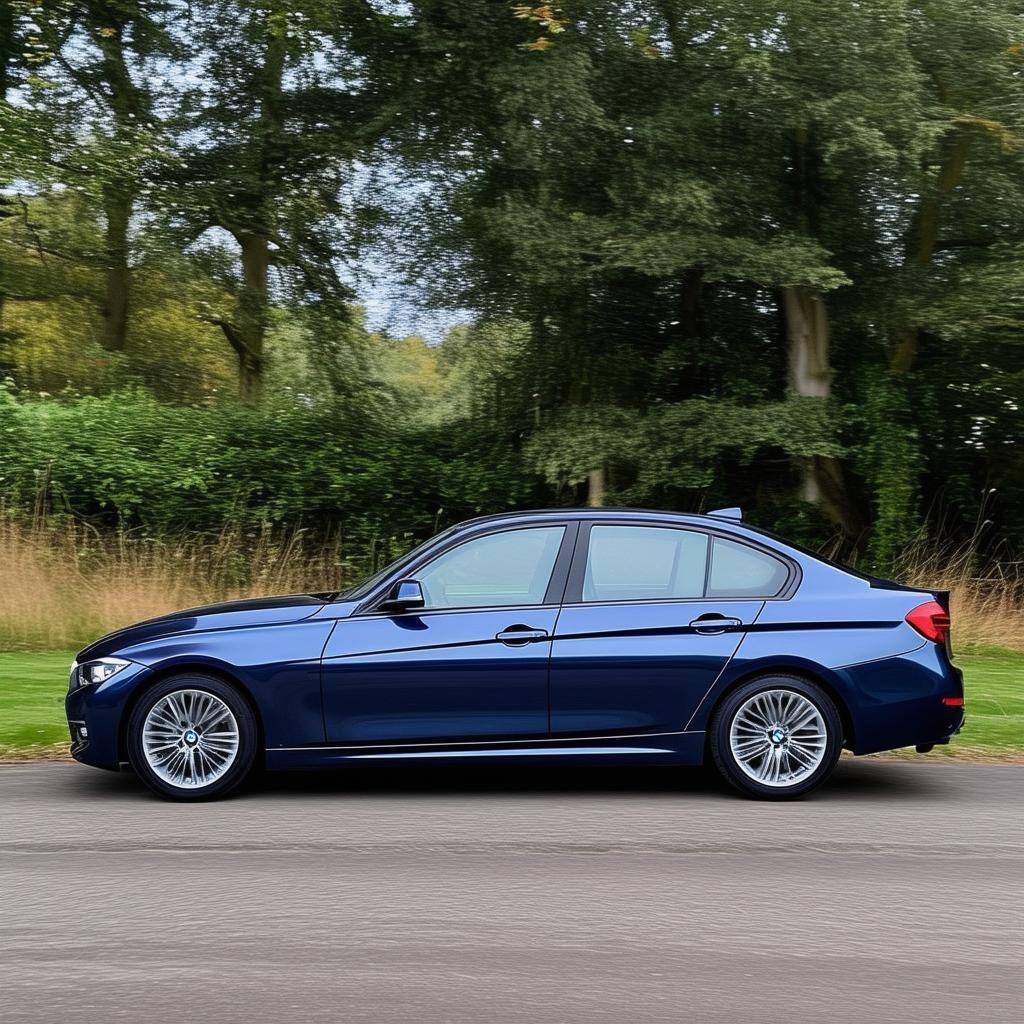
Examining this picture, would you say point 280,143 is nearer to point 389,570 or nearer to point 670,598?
point 389,570

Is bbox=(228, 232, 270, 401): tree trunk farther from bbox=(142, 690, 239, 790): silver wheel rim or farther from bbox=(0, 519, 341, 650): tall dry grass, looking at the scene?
bbox=(142, 690, 239, 790): silver wheel rim

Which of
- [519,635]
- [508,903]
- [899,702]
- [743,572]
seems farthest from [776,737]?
[508,903]

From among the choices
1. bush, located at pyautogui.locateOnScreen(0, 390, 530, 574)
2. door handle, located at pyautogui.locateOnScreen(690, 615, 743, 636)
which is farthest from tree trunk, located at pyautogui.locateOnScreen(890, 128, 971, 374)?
door handle, located at pyautogui.locateOnScreen(690, 615, 743, 636)

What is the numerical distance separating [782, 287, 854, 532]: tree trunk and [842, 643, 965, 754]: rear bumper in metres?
13.4

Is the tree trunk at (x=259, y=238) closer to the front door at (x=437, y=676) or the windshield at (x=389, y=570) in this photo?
the windshield at (x=389, y=570)

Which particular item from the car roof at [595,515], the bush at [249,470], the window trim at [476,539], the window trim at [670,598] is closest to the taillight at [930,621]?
the window trim at [670,598]

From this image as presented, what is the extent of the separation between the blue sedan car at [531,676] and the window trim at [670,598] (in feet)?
0.05

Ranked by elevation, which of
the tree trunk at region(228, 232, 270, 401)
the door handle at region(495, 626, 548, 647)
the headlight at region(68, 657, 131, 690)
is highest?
the tree trunk at region(228, 232, 270, 401)

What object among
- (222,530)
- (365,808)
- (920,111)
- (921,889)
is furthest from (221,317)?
(921,889)

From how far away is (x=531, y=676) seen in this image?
27.6 feet

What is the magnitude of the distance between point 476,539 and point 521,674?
35.4 inches

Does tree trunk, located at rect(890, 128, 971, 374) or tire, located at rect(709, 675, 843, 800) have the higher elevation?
tree trunk, located at rect(890, 128, 971, 374)

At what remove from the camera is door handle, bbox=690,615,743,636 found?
855 centimetres

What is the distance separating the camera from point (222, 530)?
2036cm
